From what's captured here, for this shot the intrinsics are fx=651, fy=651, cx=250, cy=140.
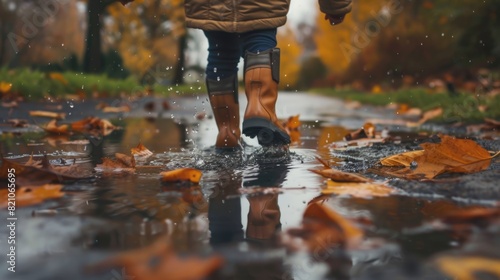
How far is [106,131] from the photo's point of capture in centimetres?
539

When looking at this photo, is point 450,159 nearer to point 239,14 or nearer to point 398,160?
point 398,160

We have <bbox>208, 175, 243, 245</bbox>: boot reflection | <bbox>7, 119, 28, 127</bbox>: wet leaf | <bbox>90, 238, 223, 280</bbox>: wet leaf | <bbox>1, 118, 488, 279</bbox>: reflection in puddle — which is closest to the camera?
<bbox>90, 238, 223, 280</bbox>: wet leaf

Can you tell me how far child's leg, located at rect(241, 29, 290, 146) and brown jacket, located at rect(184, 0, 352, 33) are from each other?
0.23 ft

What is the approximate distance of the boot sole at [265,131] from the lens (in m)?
3.30

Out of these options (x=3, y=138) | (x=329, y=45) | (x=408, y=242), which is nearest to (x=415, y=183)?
(x=408, y=242)

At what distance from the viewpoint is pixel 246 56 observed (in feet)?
11.6

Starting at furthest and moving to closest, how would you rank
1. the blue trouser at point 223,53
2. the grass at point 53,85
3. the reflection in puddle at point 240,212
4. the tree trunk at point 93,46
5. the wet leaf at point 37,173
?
1. the tree trunk at point 93,46
2. the grass at point 53,85
3. the blue trouser at point 223,53
4. the wet leaf at point 37,173
5. the reflection in puddle at point 240,212

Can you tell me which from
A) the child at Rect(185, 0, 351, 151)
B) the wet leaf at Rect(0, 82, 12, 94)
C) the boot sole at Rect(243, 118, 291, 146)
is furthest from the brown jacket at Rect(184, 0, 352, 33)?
the wet leaf at Rect(0, 82, 12, 94)

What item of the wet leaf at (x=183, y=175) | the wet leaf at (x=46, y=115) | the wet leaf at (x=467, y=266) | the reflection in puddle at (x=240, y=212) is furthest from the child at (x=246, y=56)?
the wet leaf at (x=46, y=115)

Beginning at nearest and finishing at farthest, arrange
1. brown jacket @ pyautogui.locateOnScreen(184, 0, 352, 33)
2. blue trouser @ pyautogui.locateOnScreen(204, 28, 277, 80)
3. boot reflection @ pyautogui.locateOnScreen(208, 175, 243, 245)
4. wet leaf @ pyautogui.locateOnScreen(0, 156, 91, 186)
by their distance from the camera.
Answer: boot reflection @ pyautogui.locateOnScreen(208, 175, 243, 245) < wet leaf @ pyautogui.locateOnScreen(0, 156, 91, 186) < brown jacket @ pyautogui.locateOnScreen(184, 0, 352, 33) < blue trouser @ pyautogui.locateOnScreen(204, 28, 277, 80)

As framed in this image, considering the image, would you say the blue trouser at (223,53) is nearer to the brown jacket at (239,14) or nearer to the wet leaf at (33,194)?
the brown jacket at (239,14)

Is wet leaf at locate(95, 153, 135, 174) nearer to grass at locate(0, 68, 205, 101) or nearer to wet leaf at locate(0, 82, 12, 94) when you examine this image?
wet leaf at locate(0, 82, 12, 94)

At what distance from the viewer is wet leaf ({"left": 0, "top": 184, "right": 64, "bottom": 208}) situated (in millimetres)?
2167

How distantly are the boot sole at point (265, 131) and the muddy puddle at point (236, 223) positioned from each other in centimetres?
18
